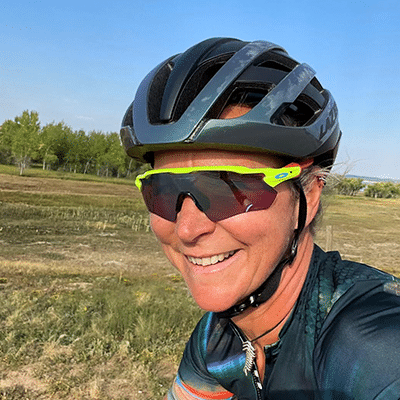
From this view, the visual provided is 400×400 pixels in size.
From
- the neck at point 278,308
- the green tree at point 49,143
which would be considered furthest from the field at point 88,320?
the green tree at point 49,143

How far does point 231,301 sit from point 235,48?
1273 millimetres

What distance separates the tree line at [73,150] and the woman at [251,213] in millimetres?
59152

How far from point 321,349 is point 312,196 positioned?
0.78m

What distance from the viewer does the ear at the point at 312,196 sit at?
1876 millimetres

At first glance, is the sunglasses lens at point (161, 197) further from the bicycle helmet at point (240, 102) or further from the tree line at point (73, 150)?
the tree line at point (73, 150)

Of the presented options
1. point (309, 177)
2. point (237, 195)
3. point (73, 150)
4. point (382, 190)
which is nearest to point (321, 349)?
point (237, 195)

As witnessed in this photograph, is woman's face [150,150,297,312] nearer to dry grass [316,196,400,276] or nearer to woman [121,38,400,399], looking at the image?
woman [121,38,400,399]

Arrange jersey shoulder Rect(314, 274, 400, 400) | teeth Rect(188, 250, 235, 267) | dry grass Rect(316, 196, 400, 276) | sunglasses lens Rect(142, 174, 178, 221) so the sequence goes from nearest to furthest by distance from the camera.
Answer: jersey shoulder Rect(314, 274, 400, 400) < teeth Rect(188, 250, 235, 267) < sunglasses lens Rect(142, 174, 178, 221) < dry grass Rect(316, 196, 400, 276)

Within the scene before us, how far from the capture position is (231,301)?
169cm

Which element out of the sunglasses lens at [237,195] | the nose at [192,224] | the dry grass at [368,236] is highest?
the sunglasses lens at [237,195]

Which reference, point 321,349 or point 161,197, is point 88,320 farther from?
point 321,349

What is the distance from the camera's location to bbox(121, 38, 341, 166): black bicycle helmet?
1.62 meters

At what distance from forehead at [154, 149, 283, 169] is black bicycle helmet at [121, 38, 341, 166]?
0.04 m

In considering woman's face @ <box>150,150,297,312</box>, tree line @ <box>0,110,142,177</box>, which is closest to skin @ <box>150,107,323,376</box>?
woman's face @ <box>150,150,297,312</box>
